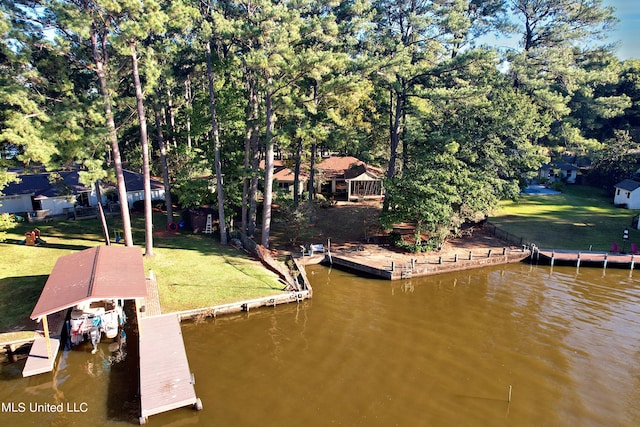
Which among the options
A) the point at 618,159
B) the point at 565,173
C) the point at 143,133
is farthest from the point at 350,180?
the point at 565,173

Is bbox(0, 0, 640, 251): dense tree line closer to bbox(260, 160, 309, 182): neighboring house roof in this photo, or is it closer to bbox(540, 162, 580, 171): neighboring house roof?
bbox(260, 160, 309, 182): neighboring house roof

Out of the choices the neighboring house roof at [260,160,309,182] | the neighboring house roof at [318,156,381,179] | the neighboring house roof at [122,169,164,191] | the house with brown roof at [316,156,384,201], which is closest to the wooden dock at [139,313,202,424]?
the neighboring house roof at [122,169,164,191]

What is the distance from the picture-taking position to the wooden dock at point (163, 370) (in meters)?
10.7

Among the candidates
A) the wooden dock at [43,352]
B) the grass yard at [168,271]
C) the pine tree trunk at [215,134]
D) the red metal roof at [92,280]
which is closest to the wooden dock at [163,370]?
the red metal roof at [92,280]

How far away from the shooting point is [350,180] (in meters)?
36.0

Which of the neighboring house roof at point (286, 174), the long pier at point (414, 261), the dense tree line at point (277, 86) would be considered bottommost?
the long pier at point (414, 261)

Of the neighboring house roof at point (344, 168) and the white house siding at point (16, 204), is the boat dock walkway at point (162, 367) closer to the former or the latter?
the white house siding at point (16, 204)

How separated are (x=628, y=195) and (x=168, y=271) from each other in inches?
1603

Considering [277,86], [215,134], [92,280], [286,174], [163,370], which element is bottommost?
[163,370]

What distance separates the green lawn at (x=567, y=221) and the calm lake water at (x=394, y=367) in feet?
28.2

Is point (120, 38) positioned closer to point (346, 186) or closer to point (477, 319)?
point (477, 319)

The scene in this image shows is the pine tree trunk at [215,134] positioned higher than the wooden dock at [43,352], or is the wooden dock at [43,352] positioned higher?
the pine tree trunk at [215,134]

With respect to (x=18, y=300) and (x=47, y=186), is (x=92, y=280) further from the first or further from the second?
(x=47, y=186)

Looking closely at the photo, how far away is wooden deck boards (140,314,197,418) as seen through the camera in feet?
35.3
